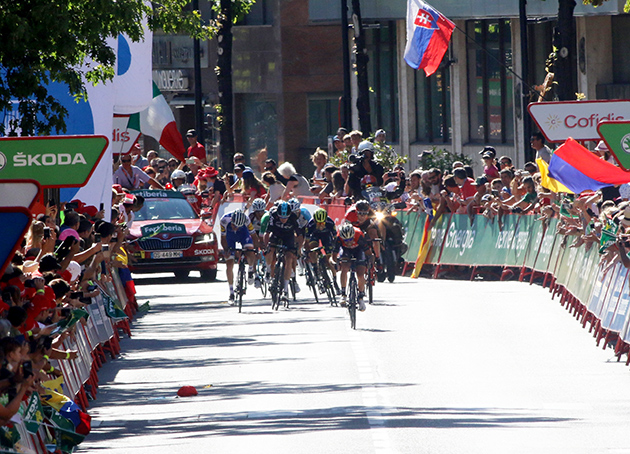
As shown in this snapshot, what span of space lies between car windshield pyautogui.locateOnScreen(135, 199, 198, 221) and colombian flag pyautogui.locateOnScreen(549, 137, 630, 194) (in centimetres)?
1078

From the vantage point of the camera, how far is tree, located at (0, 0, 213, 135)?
14617 millimetres

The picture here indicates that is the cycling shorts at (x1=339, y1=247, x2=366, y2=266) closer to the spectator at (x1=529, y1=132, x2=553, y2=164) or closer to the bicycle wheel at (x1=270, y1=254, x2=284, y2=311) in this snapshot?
the bicycle wheel at (x1=270, y1=254, x2=284, y2=311)

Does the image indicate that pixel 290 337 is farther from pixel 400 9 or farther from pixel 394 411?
pixel 400 9

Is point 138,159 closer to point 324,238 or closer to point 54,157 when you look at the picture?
point 324,238

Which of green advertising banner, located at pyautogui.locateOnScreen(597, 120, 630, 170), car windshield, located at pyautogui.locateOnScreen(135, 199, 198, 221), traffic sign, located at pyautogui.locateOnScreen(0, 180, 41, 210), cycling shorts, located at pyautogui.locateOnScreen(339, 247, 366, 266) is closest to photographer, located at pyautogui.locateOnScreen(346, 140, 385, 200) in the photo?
car windshield, located at pyautogui.locateOnScreen(135, 199, 198, 221)

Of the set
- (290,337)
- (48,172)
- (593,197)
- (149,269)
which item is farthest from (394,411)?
(149,269)

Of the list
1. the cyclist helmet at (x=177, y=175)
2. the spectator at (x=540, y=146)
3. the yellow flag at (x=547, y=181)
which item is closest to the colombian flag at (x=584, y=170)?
the yellow flag at (x=547, y=181)

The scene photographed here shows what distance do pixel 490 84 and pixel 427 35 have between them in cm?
1232

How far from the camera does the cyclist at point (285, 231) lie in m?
21.9

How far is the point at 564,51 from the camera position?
964 inches

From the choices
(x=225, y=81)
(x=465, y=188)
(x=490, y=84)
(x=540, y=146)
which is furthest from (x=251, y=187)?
(x=490, y=84)

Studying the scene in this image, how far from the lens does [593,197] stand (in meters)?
19.4

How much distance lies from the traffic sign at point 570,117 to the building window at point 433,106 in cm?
2391

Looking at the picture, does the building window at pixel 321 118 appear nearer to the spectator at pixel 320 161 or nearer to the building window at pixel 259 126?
the building window at pixel 259 126
